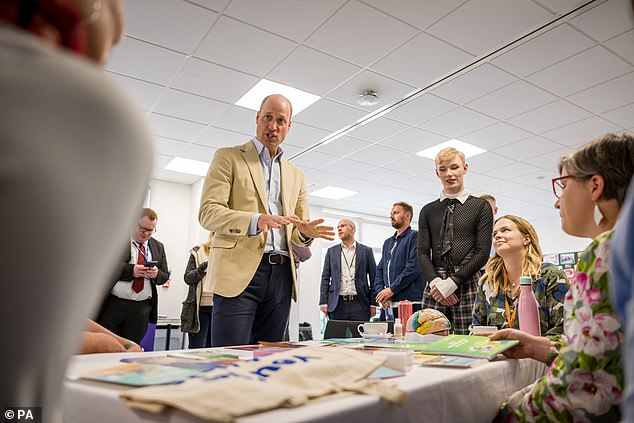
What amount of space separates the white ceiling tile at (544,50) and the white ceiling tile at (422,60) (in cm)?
34

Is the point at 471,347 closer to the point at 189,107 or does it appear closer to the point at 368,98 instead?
the point at 368,98

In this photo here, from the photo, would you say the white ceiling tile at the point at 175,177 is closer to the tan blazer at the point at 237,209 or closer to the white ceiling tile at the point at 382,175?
the white ceiling tile at the point at 382,175

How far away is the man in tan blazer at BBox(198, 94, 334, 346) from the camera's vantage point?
1603mm

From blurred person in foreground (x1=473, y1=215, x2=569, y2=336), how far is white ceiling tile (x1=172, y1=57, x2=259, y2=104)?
2.50 meters

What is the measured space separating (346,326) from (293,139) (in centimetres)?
350

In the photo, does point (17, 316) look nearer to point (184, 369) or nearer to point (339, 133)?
point (184, 369)

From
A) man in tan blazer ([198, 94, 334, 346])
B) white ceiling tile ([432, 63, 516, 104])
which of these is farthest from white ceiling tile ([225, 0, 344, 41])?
white ceiling tile ([432, 63, 516, 104])

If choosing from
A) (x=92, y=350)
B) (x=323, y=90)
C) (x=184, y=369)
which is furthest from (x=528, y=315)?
(x=323, y=90)

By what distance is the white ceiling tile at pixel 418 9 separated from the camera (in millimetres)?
2748

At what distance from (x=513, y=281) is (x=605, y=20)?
223 centimetres

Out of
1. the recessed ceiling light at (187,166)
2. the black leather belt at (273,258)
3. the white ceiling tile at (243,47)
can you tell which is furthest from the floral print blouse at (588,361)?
the recessed ceiling light at (187,166)

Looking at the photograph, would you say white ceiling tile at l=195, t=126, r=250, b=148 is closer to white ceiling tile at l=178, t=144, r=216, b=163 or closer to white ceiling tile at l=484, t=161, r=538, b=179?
white ceiling tile at l=178, t=144, r=216, b=163

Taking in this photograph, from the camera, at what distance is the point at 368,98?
3.99 metres

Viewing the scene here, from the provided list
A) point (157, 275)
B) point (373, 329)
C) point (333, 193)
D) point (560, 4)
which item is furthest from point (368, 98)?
point (333, 193)
